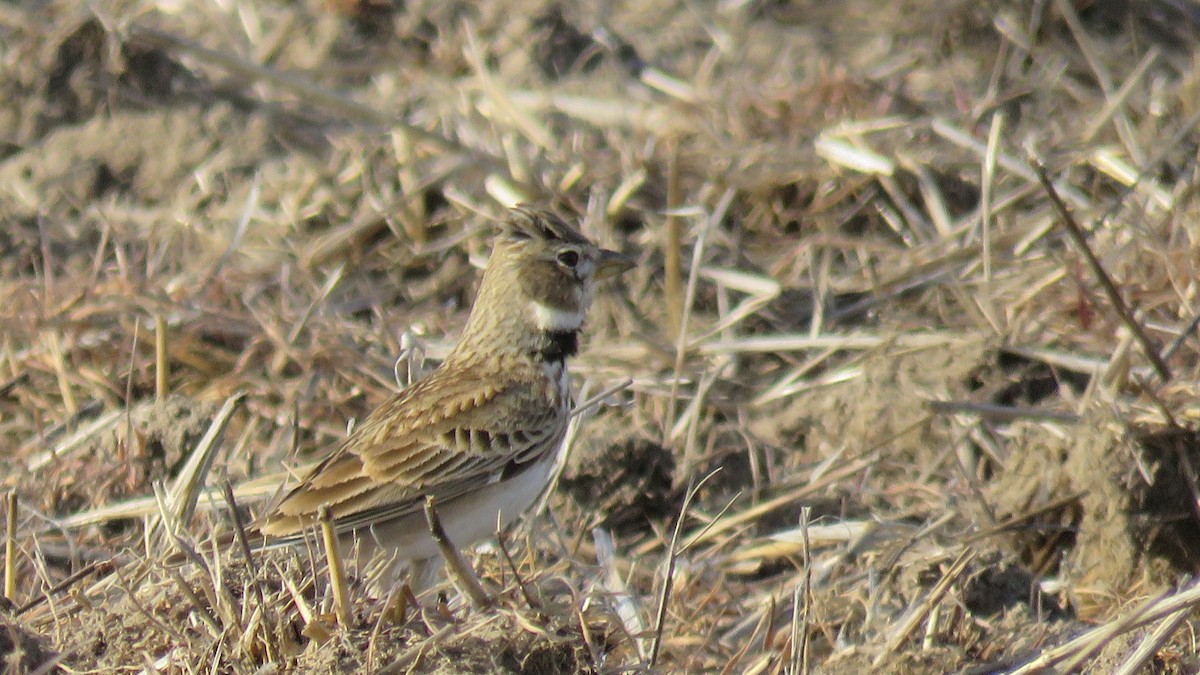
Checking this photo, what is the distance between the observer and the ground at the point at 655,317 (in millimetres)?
4266

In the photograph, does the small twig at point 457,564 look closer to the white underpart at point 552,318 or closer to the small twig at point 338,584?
the small twig at point 338,584

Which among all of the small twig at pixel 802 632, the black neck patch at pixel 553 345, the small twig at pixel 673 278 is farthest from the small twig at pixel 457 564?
the small twig at pixel 673 278

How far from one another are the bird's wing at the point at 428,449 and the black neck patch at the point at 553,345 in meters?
0.16

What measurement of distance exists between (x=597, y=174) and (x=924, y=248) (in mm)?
1356

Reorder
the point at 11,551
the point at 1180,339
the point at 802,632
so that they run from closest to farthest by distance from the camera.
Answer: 1. the point at 802,632
2. the point at 11,551
3. the point at 1180,339

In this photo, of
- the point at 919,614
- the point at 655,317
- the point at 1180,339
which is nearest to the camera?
the point at 919,614

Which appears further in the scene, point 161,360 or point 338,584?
point 161,360

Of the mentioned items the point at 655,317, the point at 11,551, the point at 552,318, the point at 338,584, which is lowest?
the point at 655,317

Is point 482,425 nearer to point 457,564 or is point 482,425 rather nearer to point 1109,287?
point 457,564

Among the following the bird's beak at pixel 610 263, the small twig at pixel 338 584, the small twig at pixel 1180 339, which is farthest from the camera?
the bird's beak at pixel 610 263

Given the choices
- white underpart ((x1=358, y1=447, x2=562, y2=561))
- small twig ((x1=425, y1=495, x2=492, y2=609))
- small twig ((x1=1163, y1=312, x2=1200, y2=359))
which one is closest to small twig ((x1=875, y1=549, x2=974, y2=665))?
small twig ((x1=425, y1=495, x2=492, y2=609))

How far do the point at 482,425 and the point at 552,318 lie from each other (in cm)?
55

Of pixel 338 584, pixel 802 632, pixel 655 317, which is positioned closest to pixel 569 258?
pixel 655 317

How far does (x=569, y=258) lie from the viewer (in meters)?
5.73
